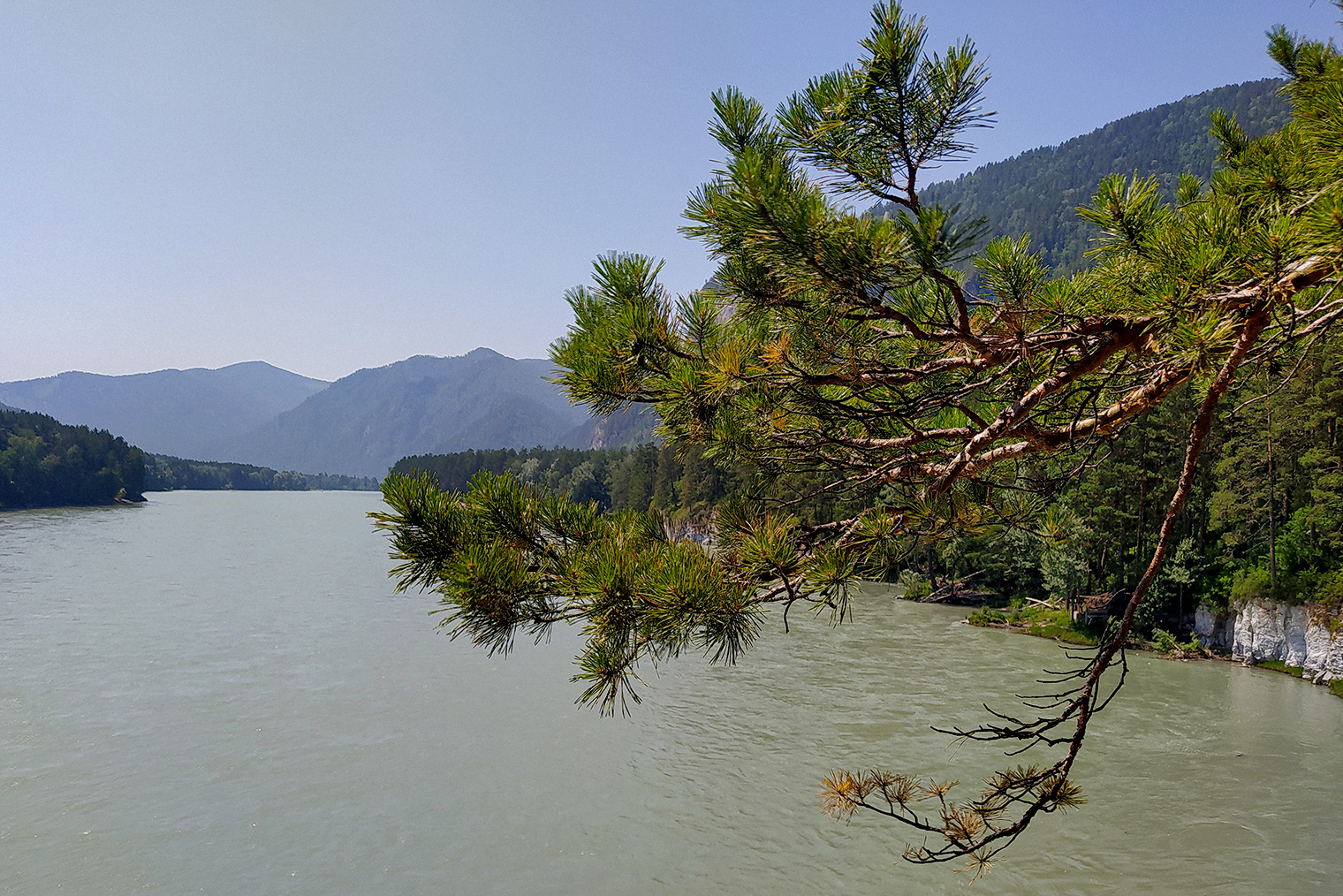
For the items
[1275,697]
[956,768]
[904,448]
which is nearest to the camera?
[904,448]

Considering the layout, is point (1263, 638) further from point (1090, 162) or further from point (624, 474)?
point (1090, 162)

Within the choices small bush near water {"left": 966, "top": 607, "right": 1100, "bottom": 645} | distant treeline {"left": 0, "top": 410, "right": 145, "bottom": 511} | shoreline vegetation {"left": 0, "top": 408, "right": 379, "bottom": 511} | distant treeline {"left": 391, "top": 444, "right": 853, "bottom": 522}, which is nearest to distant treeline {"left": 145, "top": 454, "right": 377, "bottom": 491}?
shoreline vegetation {"left": 0, "top": 408, "right": 379, "bottom": 511}

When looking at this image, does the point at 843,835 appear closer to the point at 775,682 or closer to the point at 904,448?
the point at 775,682

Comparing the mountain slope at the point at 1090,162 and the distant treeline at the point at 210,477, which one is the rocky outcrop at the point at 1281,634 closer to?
the mountain slope at the point at 1090,162

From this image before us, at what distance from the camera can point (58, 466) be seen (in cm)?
7388

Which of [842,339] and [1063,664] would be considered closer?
[842,339]

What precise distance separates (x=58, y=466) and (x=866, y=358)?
93431 mm

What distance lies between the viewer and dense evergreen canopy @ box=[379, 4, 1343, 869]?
2.14 meters

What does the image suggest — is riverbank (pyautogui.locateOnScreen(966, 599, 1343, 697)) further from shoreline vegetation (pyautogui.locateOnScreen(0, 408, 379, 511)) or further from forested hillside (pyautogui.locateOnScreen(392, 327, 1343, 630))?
shoreline vegetation (pyautogui.locateOnScreen(0, 408, 379, 511))

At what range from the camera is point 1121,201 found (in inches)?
122

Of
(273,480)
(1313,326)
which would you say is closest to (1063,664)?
(1313,326)

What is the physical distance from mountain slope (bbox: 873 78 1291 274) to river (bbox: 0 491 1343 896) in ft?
382

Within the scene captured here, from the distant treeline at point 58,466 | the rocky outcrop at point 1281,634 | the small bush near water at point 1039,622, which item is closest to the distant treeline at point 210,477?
the distant treeline at point 58,466

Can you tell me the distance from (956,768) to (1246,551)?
16474mm
